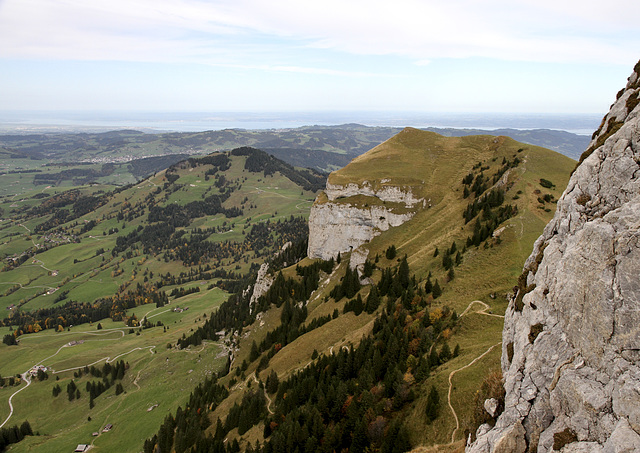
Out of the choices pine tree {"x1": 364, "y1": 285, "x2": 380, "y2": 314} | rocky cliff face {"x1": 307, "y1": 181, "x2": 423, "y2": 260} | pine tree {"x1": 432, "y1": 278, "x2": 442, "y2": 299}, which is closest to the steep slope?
rocky cliff face {"x1": 307, "y1": 181, "x2": 423, "y2": 260}

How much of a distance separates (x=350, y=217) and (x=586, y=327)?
309 feet

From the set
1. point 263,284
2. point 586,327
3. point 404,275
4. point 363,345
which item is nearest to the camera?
point 586,327

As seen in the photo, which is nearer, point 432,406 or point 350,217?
point 432,406

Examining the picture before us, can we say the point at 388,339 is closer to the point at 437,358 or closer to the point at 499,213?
the point at 437,358

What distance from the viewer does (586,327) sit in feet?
61.8

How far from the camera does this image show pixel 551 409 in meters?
19.7

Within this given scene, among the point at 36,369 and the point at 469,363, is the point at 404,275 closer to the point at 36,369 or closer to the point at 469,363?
the point at 469,363

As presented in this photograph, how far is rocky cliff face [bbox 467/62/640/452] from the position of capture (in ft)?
54.8

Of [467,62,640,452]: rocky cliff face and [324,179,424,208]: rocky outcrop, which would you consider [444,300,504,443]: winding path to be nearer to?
[467,62,640,452]: rocky cliff face

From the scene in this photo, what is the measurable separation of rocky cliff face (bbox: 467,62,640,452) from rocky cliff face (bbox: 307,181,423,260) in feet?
267

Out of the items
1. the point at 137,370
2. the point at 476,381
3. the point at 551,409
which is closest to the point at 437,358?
the point at 476,381

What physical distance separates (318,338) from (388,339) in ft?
93.3

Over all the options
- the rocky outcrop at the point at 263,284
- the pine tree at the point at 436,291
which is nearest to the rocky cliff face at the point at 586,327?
the pine tree at the point at 436,291

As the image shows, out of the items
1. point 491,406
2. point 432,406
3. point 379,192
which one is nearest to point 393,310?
point 432,406
